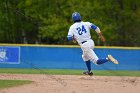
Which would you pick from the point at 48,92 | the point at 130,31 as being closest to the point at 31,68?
the point at 48,92

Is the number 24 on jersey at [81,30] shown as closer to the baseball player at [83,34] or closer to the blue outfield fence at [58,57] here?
the baseball player at [83,34]

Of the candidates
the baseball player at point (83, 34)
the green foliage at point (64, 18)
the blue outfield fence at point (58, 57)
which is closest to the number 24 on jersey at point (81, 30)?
the baseball player at point (83, 34)

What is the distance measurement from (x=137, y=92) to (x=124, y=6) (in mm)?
26191

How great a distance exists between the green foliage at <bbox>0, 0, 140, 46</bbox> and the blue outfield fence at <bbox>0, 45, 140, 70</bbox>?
11367 mm

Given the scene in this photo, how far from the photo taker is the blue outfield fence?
858 inches

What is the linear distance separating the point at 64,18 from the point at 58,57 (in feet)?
43.9

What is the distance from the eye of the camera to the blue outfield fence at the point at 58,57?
2180 centimetres

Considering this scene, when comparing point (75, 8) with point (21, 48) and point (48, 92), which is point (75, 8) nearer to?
point (21, 48)

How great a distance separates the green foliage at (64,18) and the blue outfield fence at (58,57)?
1137 centimetres

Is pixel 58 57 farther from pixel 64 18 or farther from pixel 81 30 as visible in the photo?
pixel 64 18

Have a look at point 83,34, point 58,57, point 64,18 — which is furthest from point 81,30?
point 64,18

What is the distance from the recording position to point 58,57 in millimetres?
22172

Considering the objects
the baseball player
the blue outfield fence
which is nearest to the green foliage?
the blue outfield fence

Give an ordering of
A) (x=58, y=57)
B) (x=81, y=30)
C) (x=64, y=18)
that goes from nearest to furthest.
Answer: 1. (x=81, y=30)
2. (x=58, y=57)
3. (x=64, y=18)
